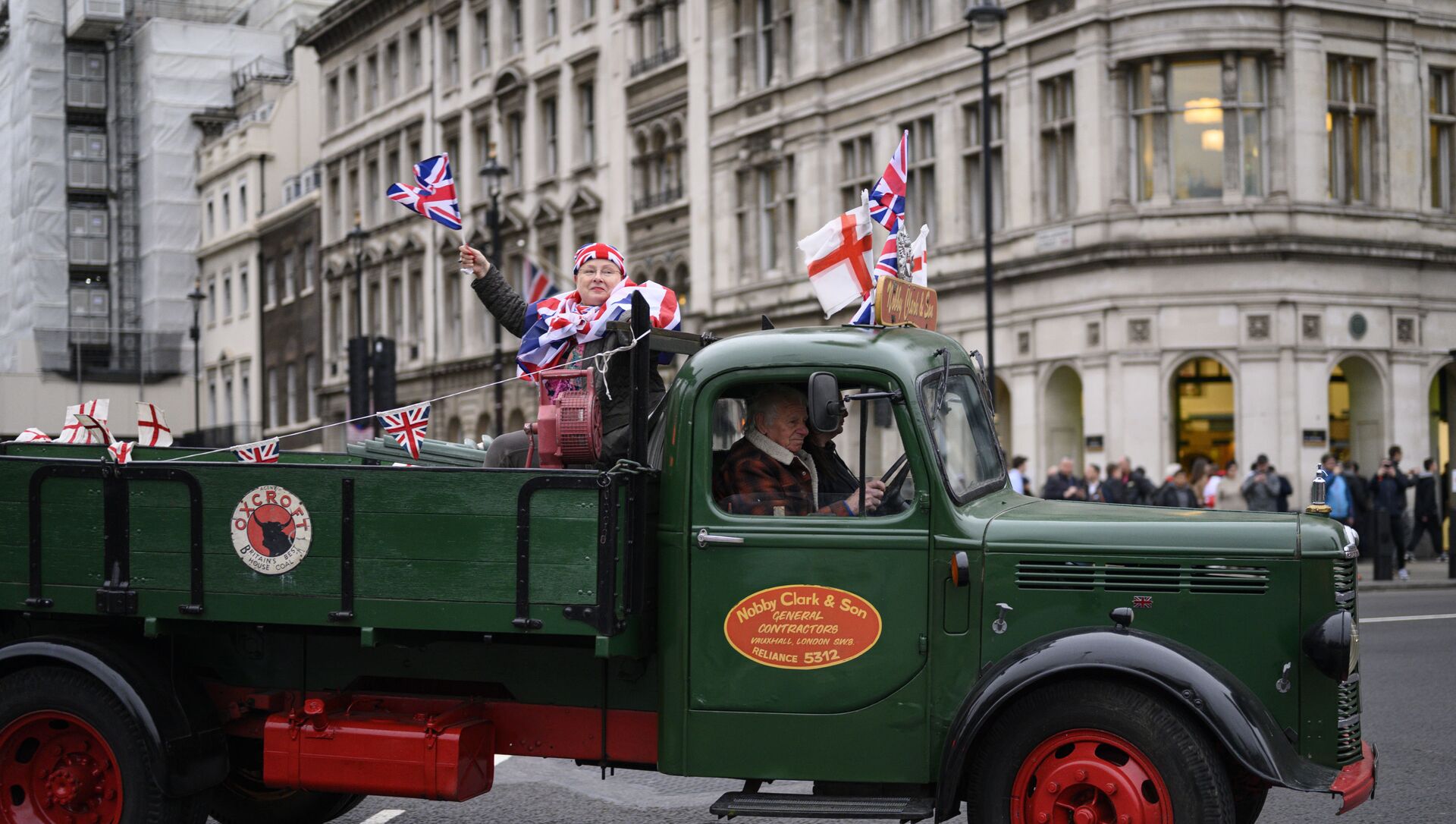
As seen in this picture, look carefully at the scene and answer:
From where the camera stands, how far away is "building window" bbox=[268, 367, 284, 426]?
2576 inches

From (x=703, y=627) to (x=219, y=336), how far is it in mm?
66476

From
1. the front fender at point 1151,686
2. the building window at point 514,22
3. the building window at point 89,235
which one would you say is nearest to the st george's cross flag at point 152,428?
the front fender at point 1151,686

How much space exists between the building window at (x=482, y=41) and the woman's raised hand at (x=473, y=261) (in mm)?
46764

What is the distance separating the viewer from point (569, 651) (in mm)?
6824

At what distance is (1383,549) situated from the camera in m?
23.0

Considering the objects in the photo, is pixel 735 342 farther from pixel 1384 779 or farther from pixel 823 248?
pixel 1384 779

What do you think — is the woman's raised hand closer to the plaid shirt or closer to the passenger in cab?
the passenger in cab

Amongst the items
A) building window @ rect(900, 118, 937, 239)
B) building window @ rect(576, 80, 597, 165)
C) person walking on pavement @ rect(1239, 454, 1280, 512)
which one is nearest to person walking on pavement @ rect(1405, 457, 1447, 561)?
person walking on pavement @ rect(1239, 454, 1280, 512)

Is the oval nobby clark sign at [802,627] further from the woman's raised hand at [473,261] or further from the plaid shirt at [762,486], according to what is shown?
the woman's raised hand at [473,261]

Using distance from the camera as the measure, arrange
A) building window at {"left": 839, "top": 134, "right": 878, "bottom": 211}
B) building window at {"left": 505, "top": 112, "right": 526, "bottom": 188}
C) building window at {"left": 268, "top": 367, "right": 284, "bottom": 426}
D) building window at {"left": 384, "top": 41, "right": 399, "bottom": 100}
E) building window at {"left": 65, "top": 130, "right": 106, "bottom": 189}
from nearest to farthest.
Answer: building window at {"left": 839, "top": 134, "right": 878, "bottom": 211} < building window at {"left": 505, "top": 112, "right": 526, "bottom": 188} < building window at {"left": 65, "top": 130, "right": 106, "bottom": 189} < building window at {"left": 384, "top": 41, "right": 399, "bottom": 100} < building window at {"left": 268, "top": 367, "right": 284, "bottom": 426}

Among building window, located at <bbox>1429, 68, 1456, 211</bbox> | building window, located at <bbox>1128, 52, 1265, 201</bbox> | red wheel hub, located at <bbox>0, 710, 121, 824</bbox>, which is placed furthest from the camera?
building window, located at <bbox>1429, 68, 1456, 211</bbox>

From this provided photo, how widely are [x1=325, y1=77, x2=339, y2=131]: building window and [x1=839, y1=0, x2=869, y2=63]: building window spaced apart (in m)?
31.9

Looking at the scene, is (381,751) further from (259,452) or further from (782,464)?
(782,464)

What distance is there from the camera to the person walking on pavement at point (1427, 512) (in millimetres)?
26766
